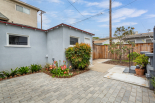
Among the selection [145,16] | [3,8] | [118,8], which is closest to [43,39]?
[3,8]

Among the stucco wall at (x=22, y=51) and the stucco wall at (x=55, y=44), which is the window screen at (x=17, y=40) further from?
the stucco wall at (x=55, y=44)

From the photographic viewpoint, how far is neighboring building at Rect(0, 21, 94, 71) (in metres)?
4.64

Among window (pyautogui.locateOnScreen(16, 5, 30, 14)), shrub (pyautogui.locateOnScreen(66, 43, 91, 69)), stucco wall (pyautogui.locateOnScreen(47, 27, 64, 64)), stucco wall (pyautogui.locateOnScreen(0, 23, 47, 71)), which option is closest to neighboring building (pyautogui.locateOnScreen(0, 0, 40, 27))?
window (pyautogui.locateOnScreen(16, 5, 30, 14))

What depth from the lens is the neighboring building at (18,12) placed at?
31.9 feet

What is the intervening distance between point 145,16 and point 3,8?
51.6 ft

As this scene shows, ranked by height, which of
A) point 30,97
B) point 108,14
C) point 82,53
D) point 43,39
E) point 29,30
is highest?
point 108,14

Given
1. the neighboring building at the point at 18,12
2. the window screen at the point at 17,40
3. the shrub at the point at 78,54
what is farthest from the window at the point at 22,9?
the shrub at the point at 78,54

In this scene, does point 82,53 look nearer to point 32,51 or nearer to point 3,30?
point 32,51

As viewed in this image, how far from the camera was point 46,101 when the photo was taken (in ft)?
7.76

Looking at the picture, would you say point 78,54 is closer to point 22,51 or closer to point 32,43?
point 32,43

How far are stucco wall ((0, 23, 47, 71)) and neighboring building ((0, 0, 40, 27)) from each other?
604 centimetres

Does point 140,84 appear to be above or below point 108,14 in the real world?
below

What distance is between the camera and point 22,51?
529 cm

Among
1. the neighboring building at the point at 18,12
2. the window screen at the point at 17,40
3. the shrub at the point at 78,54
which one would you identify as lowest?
the shrub at the point at 78,54
